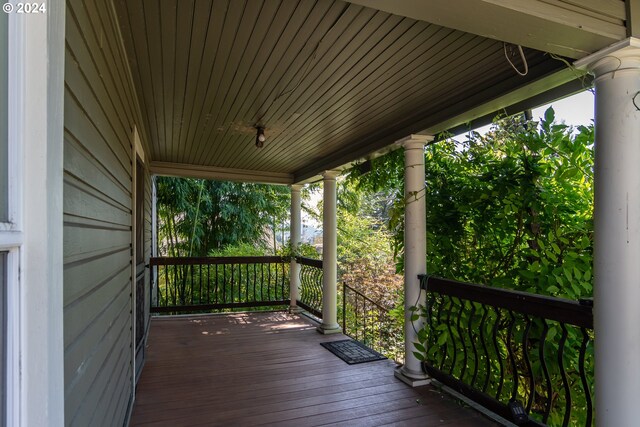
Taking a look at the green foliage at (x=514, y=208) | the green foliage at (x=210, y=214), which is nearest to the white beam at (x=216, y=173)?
the green foliage at (x=210, y=214)

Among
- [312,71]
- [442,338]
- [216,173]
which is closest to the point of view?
[312,71]

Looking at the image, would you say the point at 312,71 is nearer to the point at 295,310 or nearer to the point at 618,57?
the point at 618,57

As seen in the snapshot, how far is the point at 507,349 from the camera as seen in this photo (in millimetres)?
2467

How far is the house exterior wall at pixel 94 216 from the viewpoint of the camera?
1.00 meters

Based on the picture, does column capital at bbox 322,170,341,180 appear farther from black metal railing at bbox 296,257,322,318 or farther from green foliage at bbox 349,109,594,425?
green foliage at bbox 349,109,594,425

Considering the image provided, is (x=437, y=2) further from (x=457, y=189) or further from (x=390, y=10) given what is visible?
(x=457, y=189)

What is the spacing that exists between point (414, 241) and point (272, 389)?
5.77ft

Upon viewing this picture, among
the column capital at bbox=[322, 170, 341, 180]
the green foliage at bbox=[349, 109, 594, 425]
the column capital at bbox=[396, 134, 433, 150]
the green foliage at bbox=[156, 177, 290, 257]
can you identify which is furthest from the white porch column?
the green foliage at bbox=[156, 177, 290, 257]

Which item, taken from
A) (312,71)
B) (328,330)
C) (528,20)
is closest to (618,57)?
(528,20)

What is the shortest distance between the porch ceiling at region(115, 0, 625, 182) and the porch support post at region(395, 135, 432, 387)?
0.26 m

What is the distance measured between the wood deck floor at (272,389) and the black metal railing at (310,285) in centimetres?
103

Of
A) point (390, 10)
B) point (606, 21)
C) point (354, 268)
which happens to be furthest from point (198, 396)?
point (354, 268)

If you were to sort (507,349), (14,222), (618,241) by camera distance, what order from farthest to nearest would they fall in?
(507,349) < (618,241) < (14,222)

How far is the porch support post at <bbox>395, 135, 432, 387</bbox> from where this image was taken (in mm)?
3088
